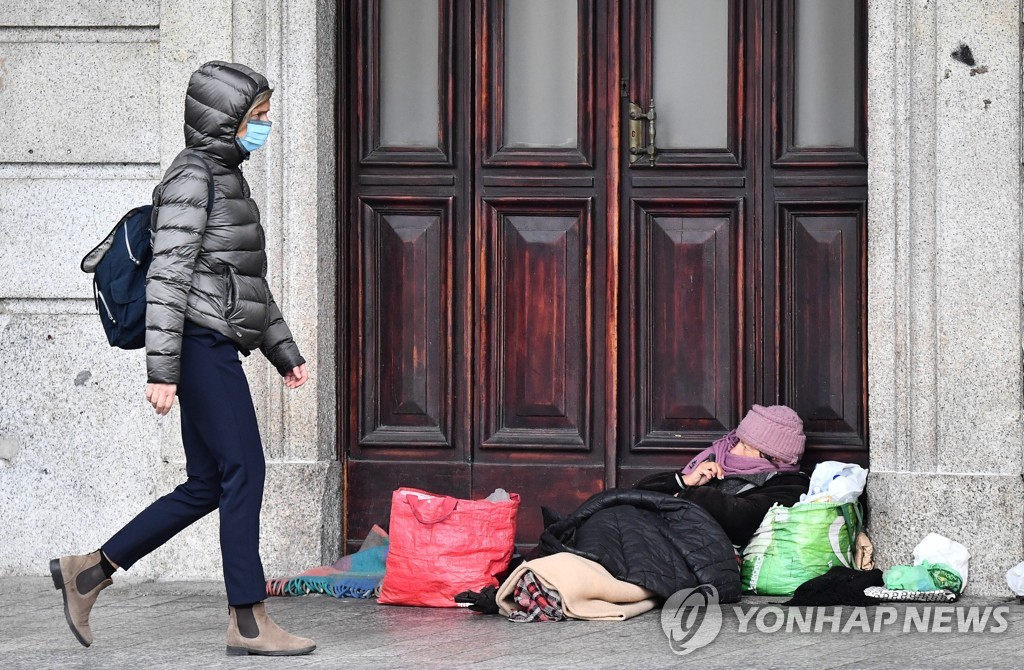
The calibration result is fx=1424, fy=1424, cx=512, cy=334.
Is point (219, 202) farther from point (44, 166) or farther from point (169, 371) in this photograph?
point (44, 166)

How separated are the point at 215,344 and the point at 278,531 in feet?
5.97

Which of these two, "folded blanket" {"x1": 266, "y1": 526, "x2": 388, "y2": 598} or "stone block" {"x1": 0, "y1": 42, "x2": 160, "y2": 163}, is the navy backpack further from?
"stone block" {"x1": 0, "y1": 42, "x2": 160, "y2": 163}

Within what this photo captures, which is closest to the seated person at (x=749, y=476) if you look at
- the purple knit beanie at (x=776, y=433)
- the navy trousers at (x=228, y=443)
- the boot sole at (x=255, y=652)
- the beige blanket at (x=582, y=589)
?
the purple knit beanie at (x=776, y=433)

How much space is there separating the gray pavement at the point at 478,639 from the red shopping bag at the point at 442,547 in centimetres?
11

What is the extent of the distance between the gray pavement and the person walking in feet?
0.65

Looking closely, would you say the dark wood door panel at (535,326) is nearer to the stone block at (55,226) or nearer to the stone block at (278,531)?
the stone block at (278,531)

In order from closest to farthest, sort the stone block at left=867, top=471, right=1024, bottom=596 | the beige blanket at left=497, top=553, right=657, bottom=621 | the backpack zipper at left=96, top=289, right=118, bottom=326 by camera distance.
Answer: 1. the backpack zipper at left=96, top=289, right=118, bottom=326
2. the beige blanket at left=497, top=553, right=657, bottom=621
3. the stone block at left=867, top=471, right=1024, bottom=596

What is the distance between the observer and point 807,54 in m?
6.40

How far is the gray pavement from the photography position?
4559 millimetres

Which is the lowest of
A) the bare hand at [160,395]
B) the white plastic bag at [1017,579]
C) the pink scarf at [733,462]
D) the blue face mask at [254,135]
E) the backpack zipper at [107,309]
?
the white plastic bag at [1017,579]

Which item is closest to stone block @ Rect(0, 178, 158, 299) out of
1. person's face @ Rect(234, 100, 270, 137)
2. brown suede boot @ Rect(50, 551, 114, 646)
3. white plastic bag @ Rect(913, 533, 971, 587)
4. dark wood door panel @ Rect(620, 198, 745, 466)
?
person's face @ Rect(234, 100, 270, 137)

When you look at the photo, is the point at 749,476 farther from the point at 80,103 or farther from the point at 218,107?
the point at 80,103

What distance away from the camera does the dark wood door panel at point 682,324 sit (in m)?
6.45

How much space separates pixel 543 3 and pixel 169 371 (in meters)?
2.90
